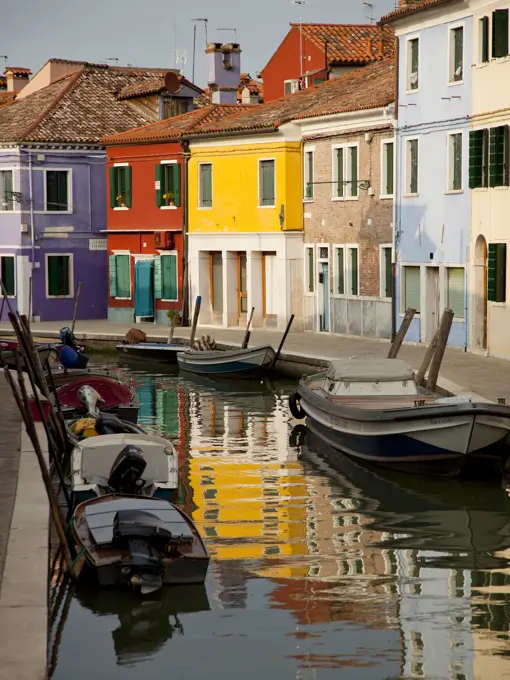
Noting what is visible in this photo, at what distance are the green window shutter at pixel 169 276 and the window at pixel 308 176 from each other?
594 centimetres

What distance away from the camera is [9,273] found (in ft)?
150

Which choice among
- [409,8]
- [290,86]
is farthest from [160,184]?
[409,8]

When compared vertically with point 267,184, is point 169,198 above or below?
below

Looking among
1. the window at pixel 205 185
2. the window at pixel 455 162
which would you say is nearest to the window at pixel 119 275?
the window at pixel 205 185

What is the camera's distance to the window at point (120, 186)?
44688 millimetres

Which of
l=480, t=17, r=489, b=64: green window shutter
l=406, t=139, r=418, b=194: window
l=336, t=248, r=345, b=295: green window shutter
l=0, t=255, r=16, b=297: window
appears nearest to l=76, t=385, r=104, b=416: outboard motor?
l=480, t=17, r=489, b=64: green window shutter

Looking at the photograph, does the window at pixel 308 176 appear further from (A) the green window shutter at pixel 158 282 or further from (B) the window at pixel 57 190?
(B) the window at pixel 57 190

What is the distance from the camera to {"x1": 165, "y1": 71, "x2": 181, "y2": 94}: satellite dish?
46.3 metres

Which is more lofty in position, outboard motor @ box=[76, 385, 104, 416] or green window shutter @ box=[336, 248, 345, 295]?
green window shutter @ box=[336, 248, 345, 295]

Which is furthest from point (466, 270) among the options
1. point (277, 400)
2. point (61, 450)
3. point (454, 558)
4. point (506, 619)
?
point (506, 619)

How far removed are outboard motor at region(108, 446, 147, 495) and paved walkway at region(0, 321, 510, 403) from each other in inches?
326

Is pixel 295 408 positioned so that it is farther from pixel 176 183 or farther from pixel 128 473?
pixel 176 183

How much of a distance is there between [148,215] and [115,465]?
2840cm

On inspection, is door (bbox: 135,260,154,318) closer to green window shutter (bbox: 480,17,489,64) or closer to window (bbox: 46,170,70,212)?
window (bbox: 46,170,70,212)
